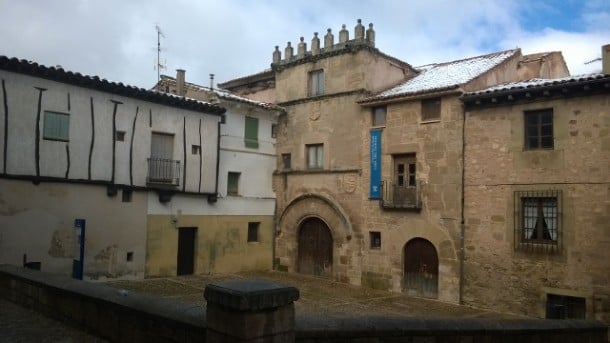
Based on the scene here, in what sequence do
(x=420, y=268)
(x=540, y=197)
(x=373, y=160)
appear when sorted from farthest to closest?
(x=373, y=160) → (x=420, y=268) → (x=540, y=197)

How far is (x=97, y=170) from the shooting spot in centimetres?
1572

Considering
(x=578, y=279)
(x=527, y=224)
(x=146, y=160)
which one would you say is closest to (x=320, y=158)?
(x=146, y=160)

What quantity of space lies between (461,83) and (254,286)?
13.8 metres

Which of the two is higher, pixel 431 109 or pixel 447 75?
pixel 447 75

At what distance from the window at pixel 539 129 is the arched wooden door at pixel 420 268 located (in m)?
4.59

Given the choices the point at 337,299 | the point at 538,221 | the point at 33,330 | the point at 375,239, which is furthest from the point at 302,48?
the point at 33,330

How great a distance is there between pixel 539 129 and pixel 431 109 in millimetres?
3547

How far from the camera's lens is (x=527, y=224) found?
14.2 meters

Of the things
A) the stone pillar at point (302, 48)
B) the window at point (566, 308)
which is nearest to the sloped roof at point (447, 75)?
the stone pillar at point (302, 48)

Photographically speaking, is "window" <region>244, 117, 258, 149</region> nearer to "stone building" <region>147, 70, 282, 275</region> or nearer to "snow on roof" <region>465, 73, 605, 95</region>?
"stone building" <region>147, 70, 282, 275</region>

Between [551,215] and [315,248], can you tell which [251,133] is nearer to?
[315,248]

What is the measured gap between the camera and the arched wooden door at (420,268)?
16031 mm

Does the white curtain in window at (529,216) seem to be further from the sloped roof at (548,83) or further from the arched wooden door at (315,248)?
the arched wooden door at (315,248)

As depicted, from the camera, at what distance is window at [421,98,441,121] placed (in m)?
16.2
